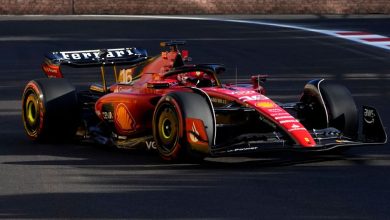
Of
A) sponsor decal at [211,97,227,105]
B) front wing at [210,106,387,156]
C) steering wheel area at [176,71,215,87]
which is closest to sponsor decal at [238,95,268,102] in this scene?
sponsor decal at [211,97,227,105]

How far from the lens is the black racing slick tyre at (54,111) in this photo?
1163cm

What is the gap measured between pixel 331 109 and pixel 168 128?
1552mm

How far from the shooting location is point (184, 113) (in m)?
10.0

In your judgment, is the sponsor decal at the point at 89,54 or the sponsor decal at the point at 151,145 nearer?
the sponsor decal at the point at 151,145

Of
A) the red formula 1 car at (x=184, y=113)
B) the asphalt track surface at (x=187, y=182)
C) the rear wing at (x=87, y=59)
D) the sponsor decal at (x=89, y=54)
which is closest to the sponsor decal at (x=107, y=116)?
the red formula 1 car at (x=184, y=113)

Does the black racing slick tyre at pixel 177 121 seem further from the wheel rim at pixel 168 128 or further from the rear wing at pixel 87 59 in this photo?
the rear wing at pixel 87 59

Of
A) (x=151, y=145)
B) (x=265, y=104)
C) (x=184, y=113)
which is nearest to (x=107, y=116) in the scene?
(x=151, y=145)

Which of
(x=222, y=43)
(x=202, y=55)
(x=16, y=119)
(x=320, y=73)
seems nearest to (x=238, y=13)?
(x=222, y=43)

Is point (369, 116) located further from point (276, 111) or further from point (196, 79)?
point (196, 79)

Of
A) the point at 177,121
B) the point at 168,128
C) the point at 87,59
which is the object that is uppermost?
the point at 87,59

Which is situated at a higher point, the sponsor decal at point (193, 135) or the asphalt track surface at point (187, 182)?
the sponsor decal at point (193, 135)

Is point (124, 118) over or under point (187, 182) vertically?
over

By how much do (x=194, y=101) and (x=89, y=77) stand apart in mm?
9280

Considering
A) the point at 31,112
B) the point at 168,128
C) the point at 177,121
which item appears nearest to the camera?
the point at 177,121
